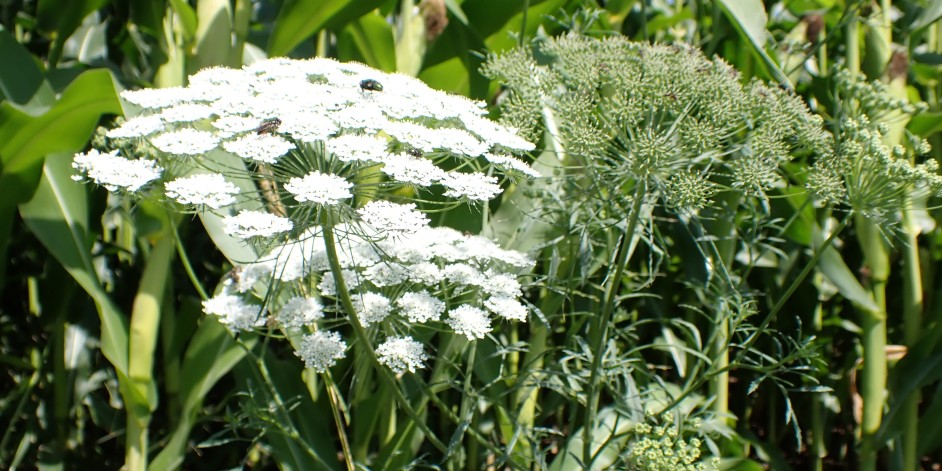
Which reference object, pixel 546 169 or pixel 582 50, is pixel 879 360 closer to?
pixel 546 169

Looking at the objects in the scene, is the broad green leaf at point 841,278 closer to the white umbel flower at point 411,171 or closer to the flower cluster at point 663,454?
the flower cluster at point 663,454

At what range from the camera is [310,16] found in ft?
6.23

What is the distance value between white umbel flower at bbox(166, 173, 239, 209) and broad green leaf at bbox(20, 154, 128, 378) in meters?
0.89

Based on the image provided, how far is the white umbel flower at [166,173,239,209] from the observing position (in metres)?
1.04

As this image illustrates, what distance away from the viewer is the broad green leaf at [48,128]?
162cm

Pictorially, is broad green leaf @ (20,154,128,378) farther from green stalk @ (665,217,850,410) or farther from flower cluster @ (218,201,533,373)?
green stalk @ (665,217,850,410)

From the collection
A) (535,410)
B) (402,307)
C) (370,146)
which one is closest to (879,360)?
(535,410)

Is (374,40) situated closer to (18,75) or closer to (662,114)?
(18,75)

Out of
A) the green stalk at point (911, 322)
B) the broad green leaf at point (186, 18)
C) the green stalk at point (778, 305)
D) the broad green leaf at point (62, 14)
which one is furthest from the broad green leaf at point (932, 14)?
the broad green leaf at point (62, 14)

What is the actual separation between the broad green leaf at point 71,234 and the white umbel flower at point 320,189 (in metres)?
1.02

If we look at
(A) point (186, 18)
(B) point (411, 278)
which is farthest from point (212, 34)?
(B) point (411, 278)

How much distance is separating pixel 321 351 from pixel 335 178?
0.32m

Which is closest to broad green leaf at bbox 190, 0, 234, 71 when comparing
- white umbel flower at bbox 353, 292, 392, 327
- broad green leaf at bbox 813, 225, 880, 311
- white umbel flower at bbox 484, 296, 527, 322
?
white umbel flower at bbox 353, 292, 392, 327

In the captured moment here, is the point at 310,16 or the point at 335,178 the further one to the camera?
the point at 310,16
